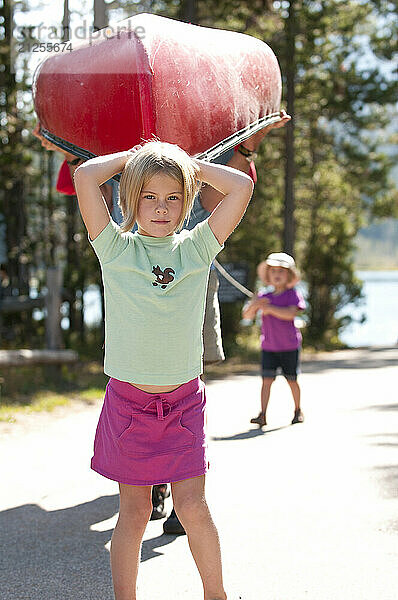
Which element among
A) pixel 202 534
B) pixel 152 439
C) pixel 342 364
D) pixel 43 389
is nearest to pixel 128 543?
pixel 202 534

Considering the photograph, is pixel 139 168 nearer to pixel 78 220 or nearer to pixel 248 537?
pixel 248 537

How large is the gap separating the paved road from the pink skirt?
0.73m

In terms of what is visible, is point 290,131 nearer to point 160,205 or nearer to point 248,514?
point 248,514

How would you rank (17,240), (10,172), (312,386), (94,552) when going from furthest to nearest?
(17,240) < (10,172) < (312,386) < (94,552)

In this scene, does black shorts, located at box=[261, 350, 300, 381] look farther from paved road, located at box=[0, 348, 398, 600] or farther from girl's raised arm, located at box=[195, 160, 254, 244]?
girl's raised arm, located at box=[195, 160, 254, 244]

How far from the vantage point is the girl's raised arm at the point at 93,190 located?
8.66 feet

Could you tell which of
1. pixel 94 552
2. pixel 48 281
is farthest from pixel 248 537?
pixel 48 281

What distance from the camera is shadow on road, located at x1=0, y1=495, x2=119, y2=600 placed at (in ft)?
10.5

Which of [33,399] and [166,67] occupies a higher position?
[166,67]

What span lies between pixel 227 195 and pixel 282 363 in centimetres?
417

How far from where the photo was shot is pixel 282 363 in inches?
265

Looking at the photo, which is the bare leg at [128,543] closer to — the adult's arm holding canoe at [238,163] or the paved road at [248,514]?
the paved road at [248,514]

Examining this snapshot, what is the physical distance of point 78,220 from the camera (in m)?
16.0

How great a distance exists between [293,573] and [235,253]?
13.3 meters
